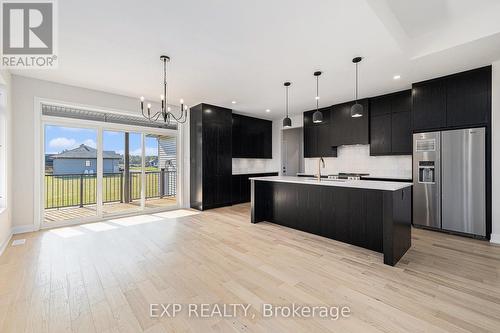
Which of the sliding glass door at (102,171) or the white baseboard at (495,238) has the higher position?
the sliding glass door at (102,171)

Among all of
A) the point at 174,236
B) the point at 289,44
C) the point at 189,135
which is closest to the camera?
the point at 289,44

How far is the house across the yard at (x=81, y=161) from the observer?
15.1 feet

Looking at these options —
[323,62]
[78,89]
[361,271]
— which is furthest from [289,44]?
[78,89]

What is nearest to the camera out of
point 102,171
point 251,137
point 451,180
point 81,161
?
point 451,180

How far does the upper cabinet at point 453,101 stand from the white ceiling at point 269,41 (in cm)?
25

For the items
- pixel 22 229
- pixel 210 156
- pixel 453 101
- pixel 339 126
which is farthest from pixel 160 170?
pixel 453 101

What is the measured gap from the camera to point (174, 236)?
144 inches

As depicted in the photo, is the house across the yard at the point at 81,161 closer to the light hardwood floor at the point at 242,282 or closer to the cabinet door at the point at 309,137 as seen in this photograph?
the light hardwood floor at the point at 242,282

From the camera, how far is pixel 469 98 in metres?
3.62

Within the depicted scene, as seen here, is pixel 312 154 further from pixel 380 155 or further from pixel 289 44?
pixel 289 44

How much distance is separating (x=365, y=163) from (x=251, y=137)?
11.7 ft

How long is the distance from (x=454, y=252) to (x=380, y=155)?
8.54ft

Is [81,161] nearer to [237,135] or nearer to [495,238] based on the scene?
[237,135]

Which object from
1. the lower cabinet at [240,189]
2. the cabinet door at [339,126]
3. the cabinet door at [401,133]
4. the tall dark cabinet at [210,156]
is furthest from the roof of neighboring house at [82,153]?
the cabinet door at [401,133]
